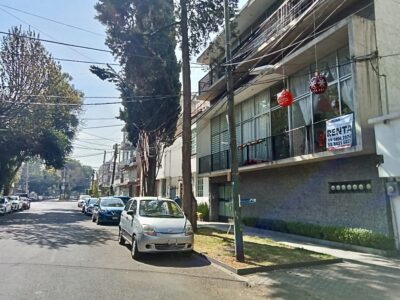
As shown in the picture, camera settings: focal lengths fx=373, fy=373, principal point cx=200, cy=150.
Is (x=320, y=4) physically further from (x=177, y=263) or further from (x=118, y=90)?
(x=118, y=90)

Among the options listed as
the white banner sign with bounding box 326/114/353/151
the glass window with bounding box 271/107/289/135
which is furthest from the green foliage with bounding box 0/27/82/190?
the white banner sign with bounding box 326/114/353/151

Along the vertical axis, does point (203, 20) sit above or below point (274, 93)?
above

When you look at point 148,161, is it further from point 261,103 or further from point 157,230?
point 157,230

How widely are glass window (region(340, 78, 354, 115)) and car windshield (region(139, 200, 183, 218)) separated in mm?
6682

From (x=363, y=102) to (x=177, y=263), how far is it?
740cm

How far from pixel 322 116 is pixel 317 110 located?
0.44m

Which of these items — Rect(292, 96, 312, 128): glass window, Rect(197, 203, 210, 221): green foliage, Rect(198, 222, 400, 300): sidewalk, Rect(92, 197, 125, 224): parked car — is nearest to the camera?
Rect(198, 222, 400, 300): sidewalk

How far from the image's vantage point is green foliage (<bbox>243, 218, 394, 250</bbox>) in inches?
440

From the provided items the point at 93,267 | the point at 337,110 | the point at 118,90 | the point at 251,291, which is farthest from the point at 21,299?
the point at 118,90

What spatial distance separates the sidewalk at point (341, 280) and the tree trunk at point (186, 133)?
683cm

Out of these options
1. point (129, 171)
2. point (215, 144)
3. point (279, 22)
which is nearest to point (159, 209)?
point (279, 22)

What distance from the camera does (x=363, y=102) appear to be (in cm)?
1154

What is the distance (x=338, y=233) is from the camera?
42.2 feet

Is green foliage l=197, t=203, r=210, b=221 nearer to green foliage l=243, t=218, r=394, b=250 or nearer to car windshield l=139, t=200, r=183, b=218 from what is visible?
green foliage l=243, t=218, r=394, b=250
